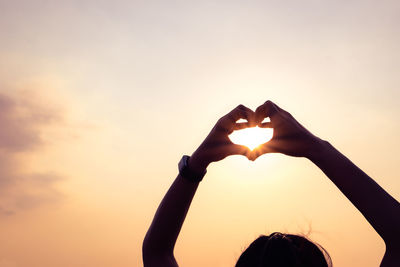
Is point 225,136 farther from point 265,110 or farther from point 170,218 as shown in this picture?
point 170,218

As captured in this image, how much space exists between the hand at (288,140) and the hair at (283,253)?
482 mm

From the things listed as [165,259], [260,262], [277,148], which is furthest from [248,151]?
[165,259]

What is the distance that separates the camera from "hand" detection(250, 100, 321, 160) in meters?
2.59

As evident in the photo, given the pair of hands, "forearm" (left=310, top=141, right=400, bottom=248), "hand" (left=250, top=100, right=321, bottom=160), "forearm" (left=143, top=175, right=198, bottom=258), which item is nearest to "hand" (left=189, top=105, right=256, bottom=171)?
the pair of hands

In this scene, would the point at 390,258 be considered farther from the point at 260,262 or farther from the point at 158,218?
the point at 158,218

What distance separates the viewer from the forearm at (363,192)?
7.50 feet

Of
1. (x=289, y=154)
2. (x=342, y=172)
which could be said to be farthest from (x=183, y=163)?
(x=342, y=172)

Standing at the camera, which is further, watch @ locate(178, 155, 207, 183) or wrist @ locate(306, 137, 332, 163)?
watch @ locate(178, 155, 207, 183)

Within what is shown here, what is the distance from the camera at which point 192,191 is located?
317cm

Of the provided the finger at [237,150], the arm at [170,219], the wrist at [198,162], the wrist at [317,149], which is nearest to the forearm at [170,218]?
the arm at [170,219]

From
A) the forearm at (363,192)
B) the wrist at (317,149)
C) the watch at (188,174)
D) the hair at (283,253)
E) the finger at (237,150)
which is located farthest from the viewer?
the watch at (188,174)

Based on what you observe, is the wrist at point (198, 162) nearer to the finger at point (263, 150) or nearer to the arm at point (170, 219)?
the arm at point (170, 219)

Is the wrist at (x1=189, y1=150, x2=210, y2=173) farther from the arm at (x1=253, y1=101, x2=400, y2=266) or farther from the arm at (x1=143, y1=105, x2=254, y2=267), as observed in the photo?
the arm at (x1=253, y1=101, x2=400, y2=266)

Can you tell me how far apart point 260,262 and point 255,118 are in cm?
87
